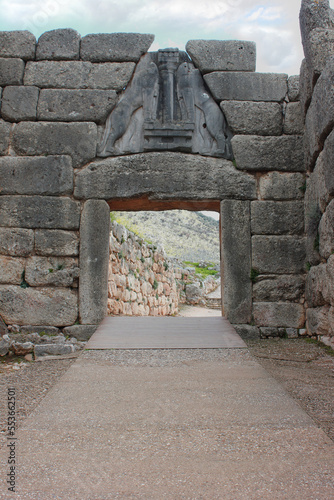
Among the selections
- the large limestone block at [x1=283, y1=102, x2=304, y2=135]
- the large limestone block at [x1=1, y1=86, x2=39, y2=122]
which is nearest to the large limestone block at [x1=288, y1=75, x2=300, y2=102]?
the large limestone block at [x1=283, y1=102, x2=304, y2=135]

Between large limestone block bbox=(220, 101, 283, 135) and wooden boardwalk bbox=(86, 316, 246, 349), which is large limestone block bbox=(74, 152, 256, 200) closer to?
large limestone block bbox=(220, 101, 283, 135)

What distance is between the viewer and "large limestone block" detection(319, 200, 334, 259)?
12.4 ft

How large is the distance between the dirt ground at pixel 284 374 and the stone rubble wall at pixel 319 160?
0.41 meters

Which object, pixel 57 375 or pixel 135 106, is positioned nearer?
pixel 57 375

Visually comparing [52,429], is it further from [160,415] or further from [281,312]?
[281,312]

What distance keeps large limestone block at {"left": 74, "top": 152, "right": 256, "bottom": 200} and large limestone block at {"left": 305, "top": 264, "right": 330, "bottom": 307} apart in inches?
46.5

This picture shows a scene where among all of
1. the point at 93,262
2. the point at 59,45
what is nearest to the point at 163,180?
the point at 93,262

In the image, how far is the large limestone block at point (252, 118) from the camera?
4.97 meters

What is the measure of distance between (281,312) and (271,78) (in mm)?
2962

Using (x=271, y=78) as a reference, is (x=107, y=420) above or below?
below

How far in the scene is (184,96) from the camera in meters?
5.05

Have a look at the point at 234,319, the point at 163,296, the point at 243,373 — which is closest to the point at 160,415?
the point at 243,373

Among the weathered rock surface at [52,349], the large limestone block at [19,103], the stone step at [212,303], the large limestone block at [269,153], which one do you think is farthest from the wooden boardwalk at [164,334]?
the stone step at [212,303]

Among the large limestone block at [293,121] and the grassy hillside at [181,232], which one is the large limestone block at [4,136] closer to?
the large limestone block at [293,121]
